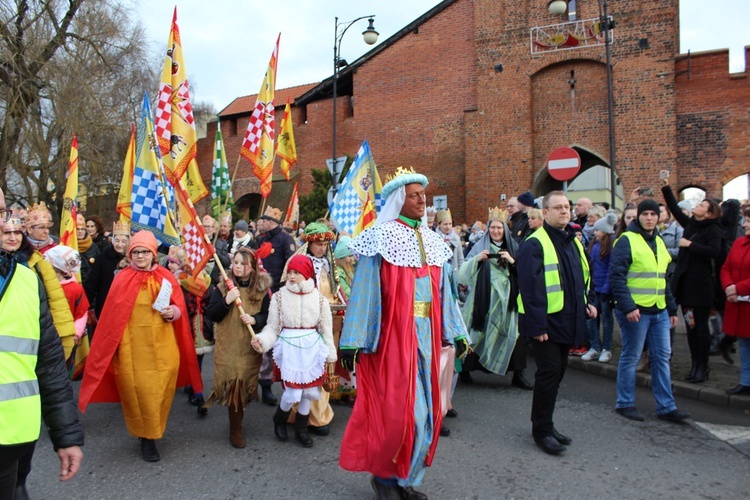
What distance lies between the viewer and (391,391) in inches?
136

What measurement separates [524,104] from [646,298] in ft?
52.2

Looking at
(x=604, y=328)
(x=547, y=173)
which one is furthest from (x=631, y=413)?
(x=547, y=173)

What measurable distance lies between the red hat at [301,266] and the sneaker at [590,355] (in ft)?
14.2

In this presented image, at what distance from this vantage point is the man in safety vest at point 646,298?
5227 mm

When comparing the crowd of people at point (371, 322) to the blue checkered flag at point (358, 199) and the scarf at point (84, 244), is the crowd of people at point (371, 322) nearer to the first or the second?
the scarf at point (84, 244)

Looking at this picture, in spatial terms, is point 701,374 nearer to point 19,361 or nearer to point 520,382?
point 520,382

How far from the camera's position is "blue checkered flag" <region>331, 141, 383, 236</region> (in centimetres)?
786

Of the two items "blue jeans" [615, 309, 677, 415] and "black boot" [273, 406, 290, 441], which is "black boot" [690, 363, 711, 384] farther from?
"black boot" [273, 406, 290, 441]

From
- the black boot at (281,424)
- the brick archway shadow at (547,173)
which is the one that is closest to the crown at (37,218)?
the black boot at (281,424)

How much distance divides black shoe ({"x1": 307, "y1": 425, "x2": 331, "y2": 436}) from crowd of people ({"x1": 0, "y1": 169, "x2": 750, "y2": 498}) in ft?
0.25

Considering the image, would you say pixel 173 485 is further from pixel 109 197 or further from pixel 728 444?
pixel 109 197

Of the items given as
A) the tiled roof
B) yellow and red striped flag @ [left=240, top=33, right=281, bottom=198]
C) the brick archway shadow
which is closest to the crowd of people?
yellow and red striped flag @ [left=240, top=33, right=281, bottom=198]

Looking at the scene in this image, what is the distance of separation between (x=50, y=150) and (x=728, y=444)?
1963 centimetres

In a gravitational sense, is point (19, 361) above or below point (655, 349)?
above
